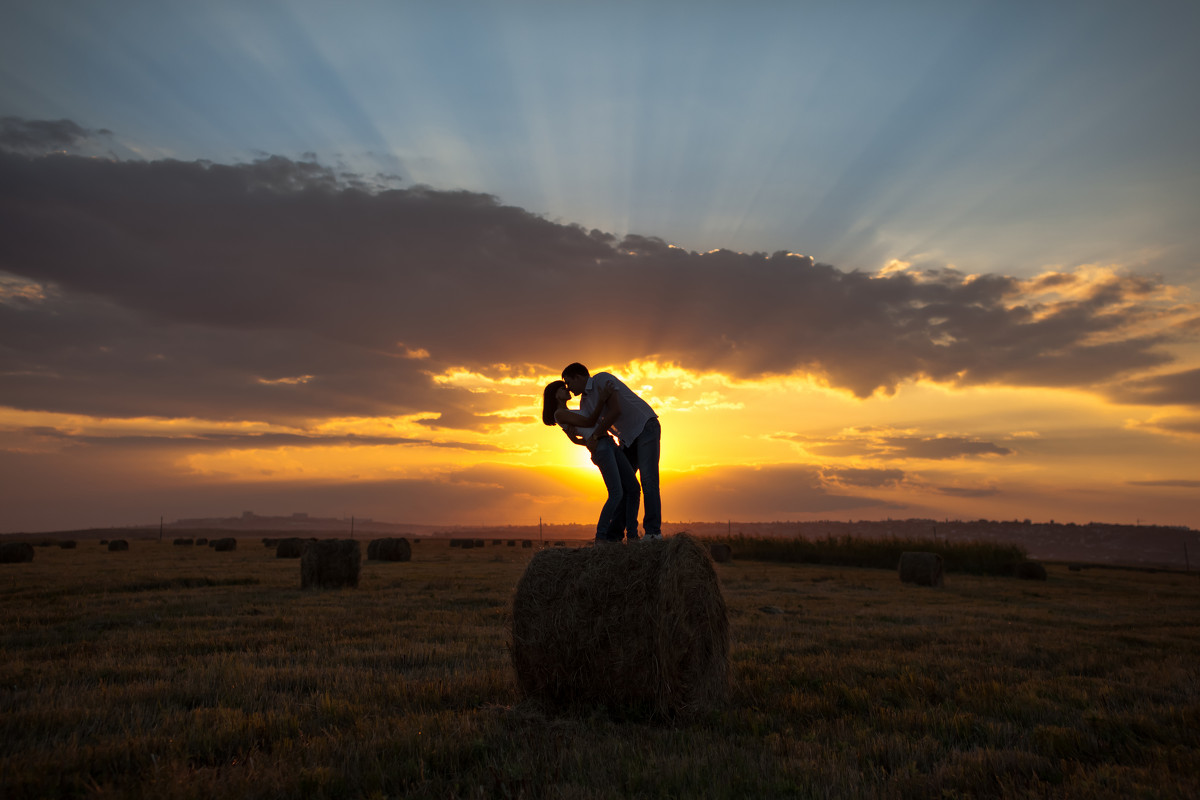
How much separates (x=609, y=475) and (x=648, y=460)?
50 cm

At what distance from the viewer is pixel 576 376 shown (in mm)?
8219

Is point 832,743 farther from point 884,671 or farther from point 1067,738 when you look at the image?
point 884,671

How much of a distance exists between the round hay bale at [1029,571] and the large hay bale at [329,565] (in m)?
31.7

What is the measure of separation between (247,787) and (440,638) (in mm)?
5927

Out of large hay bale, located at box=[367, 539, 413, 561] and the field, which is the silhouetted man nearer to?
the field

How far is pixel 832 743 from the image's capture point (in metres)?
5.28

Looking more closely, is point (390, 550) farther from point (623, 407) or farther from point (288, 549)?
point (623, 407)

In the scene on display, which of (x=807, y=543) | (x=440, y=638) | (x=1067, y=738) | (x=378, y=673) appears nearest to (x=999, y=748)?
(x=1067, y=738)

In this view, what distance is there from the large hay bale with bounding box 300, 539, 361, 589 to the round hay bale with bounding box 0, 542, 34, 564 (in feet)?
66.3

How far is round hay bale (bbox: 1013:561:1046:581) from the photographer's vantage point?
3450 cm

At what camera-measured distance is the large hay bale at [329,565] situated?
18125mm

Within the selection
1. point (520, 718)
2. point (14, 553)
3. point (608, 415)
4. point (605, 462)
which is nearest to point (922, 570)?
point (605, 462)

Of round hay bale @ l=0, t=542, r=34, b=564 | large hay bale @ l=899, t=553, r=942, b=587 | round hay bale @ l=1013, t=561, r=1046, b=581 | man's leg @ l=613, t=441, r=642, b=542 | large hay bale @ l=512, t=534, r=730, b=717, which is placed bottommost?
round hay bale @ l=1013, t=561, r=1046, b=581

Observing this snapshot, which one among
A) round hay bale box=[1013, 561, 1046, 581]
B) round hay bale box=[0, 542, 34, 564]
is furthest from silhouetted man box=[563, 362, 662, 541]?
round hay bale box=[1013, 561, 1046, 581]
